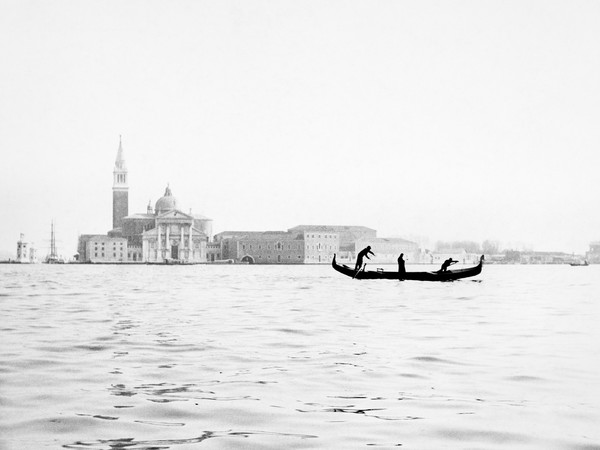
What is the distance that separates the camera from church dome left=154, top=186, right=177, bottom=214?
8225 cm

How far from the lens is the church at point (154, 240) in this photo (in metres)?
77.8

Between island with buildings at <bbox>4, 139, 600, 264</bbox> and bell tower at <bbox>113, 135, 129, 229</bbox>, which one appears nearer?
island with buildings at <bbox>4, 139, 600, 264</bbox>

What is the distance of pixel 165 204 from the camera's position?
82.5 meters

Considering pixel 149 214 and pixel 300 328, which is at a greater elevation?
pixel 149 214

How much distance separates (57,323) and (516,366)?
5461mm

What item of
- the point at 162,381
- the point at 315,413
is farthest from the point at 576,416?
the point at 162,381

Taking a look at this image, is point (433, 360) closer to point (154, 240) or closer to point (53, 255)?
point (154, 240)

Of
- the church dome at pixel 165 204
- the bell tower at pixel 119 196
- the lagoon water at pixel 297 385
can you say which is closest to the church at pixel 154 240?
the church dome at pixel 165 204

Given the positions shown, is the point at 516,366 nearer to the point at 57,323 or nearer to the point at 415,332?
the point at 415,332

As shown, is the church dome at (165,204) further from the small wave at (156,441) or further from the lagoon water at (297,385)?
the small wave at (156,441)

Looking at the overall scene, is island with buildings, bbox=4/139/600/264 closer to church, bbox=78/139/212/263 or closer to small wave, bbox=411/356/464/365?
church, bbox=78/139/212/263

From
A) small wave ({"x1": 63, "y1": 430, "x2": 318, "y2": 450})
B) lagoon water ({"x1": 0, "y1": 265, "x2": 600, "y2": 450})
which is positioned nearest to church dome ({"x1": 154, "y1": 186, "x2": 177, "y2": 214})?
lagoon water ({"x1": 0, "y1": 265, "x2": 600, "y2": 450})

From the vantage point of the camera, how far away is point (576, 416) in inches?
161

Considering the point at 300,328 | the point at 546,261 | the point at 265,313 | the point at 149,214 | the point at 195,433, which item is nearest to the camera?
the point at 195,433
